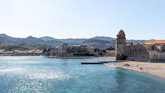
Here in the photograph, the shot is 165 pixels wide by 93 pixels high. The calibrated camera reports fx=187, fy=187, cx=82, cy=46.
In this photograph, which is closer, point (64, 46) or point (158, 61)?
point (158, 61)

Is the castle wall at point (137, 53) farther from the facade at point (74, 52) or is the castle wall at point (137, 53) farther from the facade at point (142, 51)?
the facade at point (74, 52)

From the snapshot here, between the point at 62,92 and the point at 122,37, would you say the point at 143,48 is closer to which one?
the point at 122,37

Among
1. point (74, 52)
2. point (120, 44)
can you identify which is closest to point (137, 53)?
point (120, 44)

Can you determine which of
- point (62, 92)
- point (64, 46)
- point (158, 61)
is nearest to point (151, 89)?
point (62, 92)

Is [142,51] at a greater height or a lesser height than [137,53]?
greater

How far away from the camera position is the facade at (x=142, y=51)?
6291 centimetres

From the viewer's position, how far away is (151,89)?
26.6m

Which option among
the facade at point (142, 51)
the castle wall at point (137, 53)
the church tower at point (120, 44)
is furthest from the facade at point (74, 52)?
the castle wall at point (137, 53)

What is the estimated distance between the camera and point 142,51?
7062 centimetres

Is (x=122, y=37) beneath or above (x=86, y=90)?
above

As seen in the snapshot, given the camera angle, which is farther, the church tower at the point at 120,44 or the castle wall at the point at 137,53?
the church tower at the point at 120,44

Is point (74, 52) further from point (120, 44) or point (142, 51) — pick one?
point (142, 51)

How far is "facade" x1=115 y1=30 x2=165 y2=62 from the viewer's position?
62.9 meters

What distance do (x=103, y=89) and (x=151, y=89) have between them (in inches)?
268
